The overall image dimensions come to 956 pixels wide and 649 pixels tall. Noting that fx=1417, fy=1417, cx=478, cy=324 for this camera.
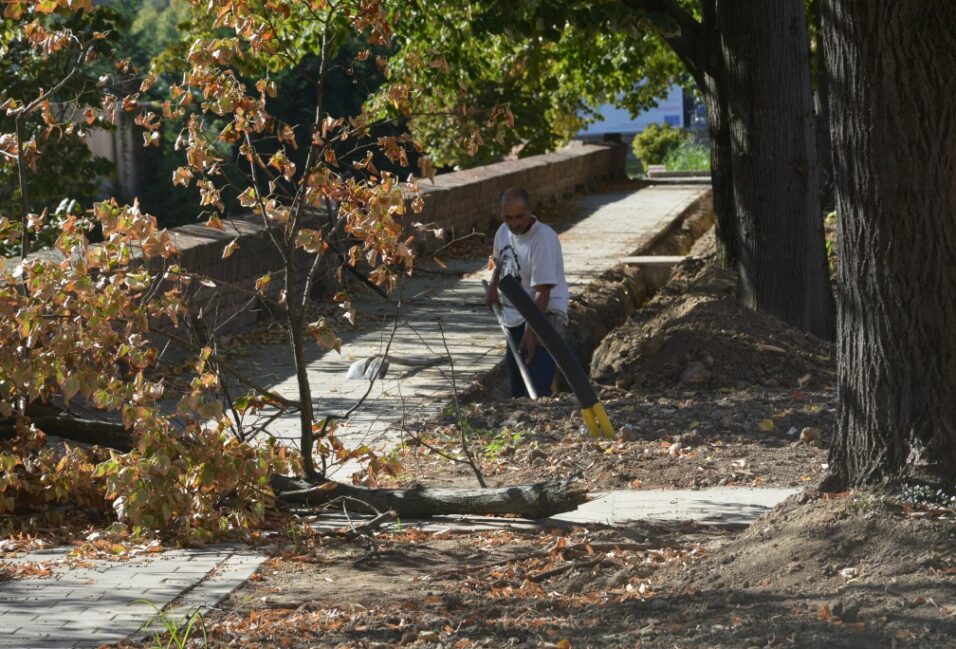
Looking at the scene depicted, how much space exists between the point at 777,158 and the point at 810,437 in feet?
15.0

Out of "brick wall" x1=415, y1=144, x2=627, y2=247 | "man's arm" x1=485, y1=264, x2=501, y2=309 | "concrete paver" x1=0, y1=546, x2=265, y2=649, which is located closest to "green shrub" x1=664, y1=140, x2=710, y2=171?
"brick wall" x1=415, y1=144, x2=627, y2=247

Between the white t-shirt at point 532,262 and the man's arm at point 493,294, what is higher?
the white t-shirt at point 532,262

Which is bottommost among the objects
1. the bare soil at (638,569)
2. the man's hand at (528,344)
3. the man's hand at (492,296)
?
the bare soil at (638,569)

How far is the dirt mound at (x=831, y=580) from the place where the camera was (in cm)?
410

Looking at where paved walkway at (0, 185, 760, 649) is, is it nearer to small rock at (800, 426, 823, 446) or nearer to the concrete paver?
the concrete paver

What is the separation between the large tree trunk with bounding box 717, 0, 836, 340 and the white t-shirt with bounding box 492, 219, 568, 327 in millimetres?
3046

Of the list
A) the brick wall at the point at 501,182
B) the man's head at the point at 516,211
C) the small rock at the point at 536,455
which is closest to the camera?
the small rock at the point at 536,455

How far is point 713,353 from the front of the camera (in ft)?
34.2

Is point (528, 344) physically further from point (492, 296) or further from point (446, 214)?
point (446, 214)

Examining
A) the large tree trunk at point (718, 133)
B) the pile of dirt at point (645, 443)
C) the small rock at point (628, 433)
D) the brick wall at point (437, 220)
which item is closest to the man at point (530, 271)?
the pile of dirt at point (645, 443)

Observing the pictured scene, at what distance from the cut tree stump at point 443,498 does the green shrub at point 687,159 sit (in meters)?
28.5

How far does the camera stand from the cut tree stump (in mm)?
6008

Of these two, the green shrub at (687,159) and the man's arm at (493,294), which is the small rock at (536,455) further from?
the green shrub at (687,159)

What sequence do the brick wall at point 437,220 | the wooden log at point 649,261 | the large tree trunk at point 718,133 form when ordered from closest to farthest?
the brick wall at point 437,220, the large tree trunk at point 718,133, the wooden log at point 649,261
